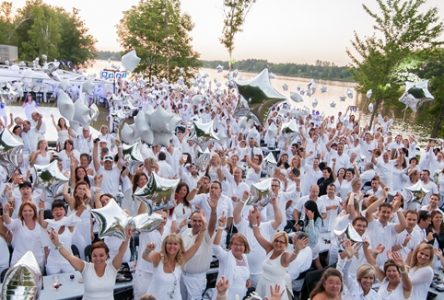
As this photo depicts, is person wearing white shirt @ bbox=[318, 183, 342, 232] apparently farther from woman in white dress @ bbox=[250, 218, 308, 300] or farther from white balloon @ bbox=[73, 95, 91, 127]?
white balloon @ bbox=[73, 95, 91, 127]

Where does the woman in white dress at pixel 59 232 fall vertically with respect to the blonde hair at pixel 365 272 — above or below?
below

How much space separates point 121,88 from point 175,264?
20.4 metres

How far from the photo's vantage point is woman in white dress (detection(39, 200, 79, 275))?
478cm

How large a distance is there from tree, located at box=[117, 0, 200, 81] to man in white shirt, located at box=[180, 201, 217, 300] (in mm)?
30498

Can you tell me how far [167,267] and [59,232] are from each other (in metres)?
1.61

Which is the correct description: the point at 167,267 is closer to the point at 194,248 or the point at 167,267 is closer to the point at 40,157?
the point at 194,248

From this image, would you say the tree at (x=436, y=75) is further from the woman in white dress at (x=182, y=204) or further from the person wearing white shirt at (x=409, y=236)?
the woman in white dress at (x=182, y=204)

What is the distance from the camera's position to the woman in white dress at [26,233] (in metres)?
4.71

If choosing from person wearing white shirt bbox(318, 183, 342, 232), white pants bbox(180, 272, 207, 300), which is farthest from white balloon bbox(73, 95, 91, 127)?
white pants bbox(180, 272, 207, 300)

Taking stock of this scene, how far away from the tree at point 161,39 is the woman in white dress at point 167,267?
3095cm

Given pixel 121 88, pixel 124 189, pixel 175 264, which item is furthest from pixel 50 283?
pixel 121 88

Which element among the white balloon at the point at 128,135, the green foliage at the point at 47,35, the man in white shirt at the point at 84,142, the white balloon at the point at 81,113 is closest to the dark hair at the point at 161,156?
the white balloon at the point at 128,135

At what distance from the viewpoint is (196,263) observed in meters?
4.48

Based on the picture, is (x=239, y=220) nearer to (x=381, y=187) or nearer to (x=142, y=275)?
(x=142, y=275)
